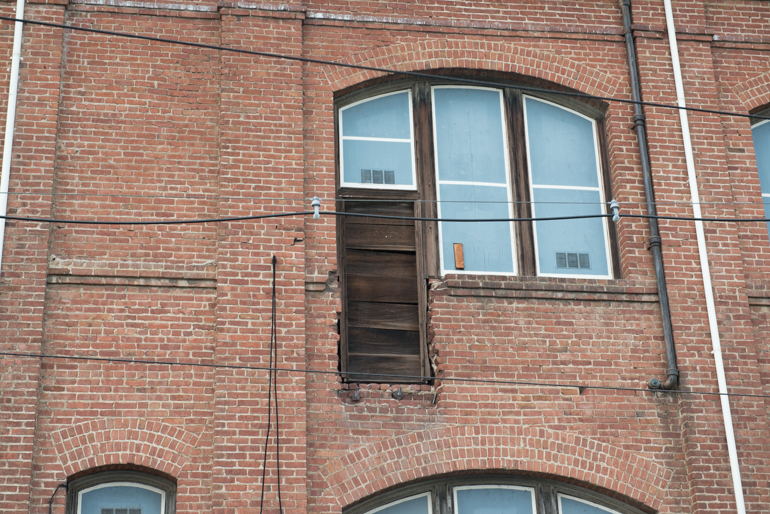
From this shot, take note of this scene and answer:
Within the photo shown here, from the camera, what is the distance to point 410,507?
976 centimetres

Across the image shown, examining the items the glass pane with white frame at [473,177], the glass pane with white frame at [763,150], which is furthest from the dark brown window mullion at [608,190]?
the glass pane with white frame at [763,150]

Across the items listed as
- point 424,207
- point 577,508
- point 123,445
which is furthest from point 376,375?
point 123,445

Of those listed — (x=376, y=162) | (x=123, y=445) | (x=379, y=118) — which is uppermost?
(x=379, y=118)

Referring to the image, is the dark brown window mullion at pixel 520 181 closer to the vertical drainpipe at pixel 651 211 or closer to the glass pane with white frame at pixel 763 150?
the vertical drainpipe at pixel 651 211

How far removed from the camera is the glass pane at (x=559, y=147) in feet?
36.8

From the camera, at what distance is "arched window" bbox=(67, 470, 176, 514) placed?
30.6ft

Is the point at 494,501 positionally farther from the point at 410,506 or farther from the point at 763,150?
the point at 763,150

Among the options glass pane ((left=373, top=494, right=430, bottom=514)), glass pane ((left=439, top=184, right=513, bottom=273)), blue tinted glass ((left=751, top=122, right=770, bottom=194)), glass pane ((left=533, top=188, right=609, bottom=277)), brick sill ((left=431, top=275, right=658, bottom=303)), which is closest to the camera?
glass pane ((left=373, top=494, right=430, bottom=514))

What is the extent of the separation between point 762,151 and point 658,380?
3.40 metres

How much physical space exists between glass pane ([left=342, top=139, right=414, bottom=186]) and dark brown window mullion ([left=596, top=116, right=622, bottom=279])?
2157 mm

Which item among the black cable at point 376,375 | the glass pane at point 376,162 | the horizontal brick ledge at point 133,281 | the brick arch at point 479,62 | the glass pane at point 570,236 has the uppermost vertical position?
the brick arch at point 479,62

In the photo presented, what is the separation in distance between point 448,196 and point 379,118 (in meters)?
1.18

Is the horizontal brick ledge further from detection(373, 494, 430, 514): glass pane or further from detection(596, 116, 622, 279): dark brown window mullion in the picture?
detection(596, 116, 622, 279): dark brown window mullion

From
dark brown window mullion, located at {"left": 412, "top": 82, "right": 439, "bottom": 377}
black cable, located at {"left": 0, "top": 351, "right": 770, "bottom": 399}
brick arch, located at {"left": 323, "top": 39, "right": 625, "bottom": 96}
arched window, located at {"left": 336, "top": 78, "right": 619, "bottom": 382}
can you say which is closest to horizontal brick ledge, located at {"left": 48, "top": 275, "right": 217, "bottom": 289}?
black cable, located at {"left": 0, "top": 351, "right": 770, "bottom": 399}
